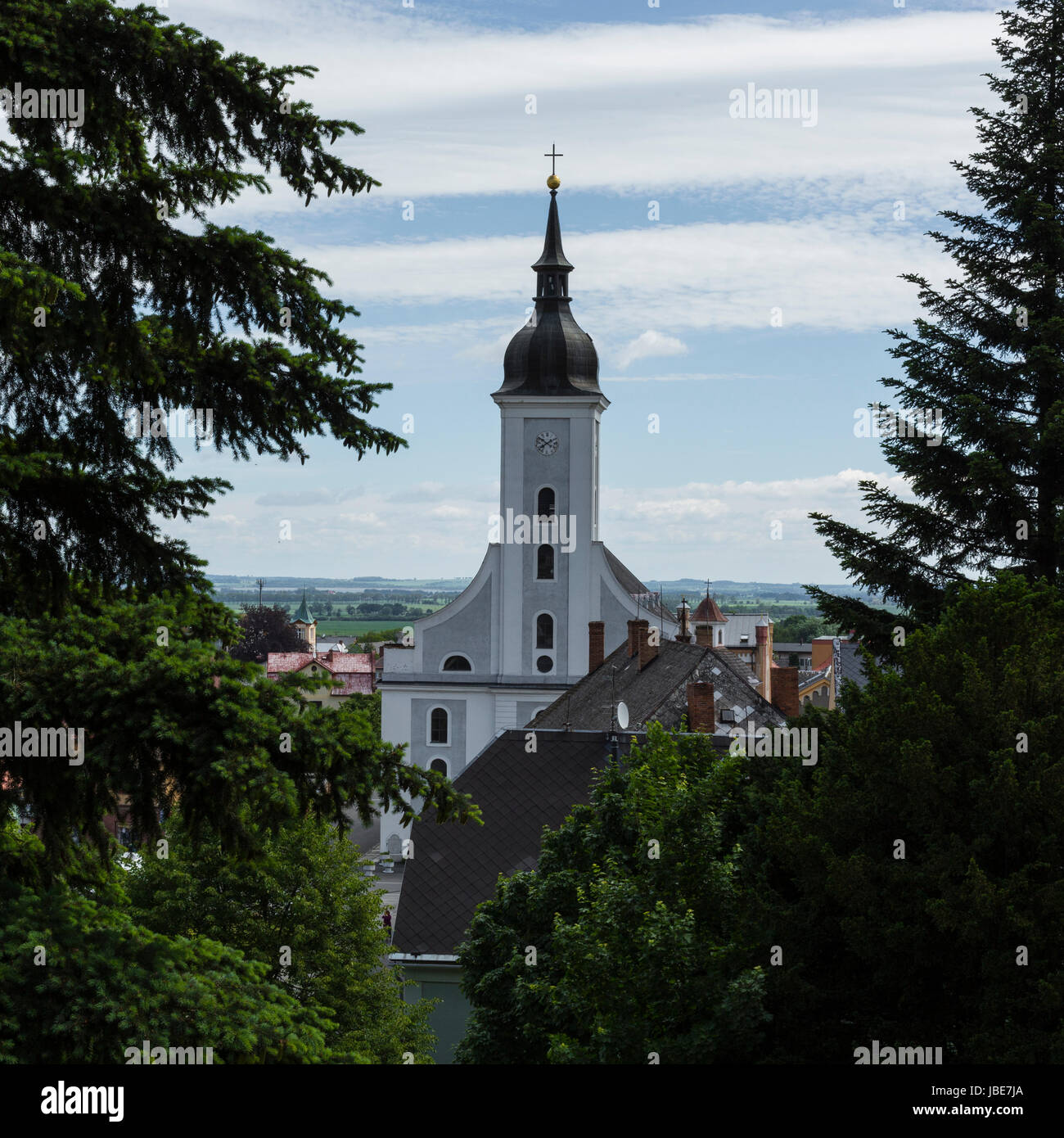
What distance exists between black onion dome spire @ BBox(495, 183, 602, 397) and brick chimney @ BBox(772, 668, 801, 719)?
21063mm

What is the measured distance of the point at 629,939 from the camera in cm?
1703

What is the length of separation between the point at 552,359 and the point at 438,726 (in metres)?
15.9

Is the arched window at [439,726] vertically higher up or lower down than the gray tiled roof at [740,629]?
lower down

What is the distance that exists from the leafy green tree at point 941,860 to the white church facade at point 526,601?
4022cm

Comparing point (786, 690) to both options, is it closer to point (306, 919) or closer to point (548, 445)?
point (306, 919)

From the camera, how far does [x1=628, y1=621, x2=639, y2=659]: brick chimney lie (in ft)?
156

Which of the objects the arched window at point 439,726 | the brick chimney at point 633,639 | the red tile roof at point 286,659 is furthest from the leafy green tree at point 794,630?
the brick chimney at point 633,639

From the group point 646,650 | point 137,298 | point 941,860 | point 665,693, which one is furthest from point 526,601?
point 137,298

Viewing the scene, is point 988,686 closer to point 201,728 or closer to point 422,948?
point 201,728

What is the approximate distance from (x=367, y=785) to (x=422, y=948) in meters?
22.3

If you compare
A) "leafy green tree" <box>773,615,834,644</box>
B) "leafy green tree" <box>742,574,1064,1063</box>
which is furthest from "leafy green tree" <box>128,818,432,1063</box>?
"leafy green tree" <box>773,615,834,644</box>

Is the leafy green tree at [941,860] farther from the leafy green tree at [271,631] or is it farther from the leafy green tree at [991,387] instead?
the leafy green tree at [271,631]

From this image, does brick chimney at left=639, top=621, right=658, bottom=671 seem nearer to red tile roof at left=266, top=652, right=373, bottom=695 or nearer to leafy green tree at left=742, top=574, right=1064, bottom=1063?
leafy green tree at left=742, top=574, right=1064, bottom=1063

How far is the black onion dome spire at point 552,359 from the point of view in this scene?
57.6m
